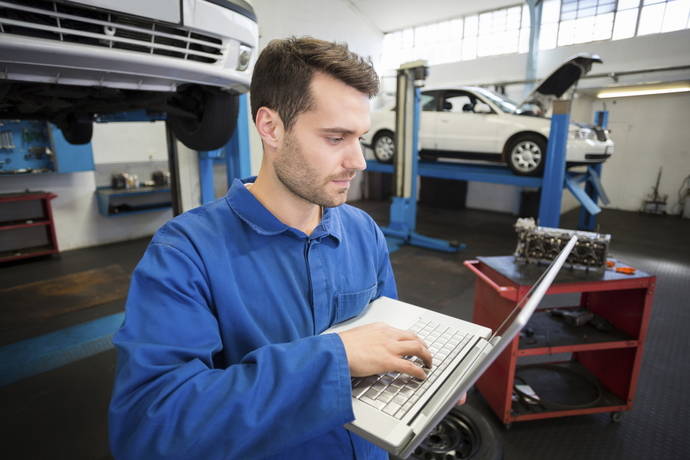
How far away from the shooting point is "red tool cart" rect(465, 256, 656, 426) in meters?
1.72

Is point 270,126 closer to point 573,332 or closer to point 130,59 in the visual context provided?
point 130,59

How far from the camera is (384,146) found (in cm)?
595

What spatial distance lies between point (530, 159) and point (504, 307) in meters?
3.44

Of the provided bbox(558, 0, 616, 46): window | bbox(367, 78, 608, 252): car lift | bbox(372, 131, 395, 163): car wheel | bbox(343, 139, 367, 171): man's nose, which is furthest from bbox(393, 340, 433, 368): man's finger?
bbox(558, 0, 616, 46): window

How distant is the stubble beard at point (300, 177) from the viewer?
797 mm

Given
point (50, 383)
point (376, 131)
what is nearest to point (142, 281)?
point (50, 383)

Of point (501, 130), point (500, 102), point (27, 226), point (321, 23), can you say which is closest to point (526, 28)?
point (321, 23)

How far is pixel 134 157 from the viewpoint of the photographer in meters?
5.07

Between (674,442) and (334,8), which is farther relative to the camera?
(334,8)

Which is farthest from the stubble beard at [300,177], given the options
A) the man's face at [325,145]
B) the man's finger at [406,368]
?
the man's finger at [406,368]

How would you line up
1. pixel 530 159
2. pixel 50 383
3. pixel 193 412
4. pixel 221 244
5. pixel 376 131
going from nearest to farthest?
pixel 193 412 < pixel 221 244 < pixel 50 383 < pixel 530 159 < pixel 376 131

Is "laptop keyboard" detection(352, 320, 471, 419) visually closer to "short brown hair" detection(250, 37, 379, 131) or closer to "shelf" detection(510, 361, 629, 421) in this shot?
"short brown hair" detection(250, 37, 379, 131)

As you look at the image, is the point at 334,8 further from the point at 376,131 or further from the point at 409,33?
the point at 376,131

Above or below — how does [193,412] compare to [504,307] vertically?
above
